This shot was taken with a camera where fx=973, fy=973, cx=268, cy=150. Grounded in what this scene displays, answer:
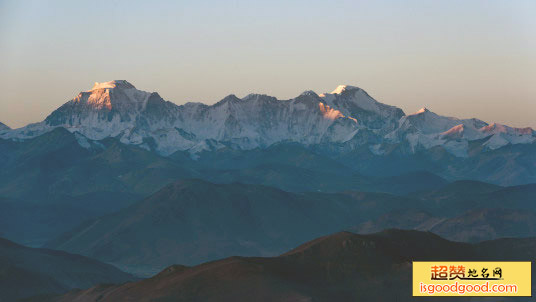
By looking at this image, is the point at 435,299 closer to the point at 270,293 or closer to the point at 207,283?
the point at 270,293

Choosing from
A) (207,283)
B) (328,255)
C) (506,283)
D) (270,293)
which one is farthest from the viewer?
(328,255)

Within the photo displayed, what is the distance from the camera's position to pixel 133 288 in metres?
194

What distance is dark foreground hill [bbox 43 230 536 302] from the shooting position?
175500 millimetres

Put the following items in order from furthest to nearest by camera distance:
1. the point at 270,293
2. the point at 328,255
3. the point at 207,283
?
the point at 328,255, the point at 207,283, the point at 270,293

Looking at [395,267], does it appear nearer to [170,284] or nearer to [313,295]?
[313,295]

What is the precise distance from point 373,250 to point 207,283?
35853 mm

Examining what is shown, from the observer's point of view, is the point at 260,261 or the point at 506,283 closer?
the point at 506,283

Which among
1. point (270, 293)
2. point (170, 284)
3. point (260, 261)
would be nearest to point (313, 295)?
point (270, 293)

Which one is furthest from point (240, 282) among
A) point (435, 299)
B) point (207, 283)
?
point (435, 299)

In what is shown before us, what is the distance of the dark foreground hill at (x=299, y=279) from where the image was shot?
175500 millimetres

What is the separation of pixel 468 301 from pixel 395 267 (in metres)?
17.2

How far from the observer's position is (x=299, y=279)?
598ft

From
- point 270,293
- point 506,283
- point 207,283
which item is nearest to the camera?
point 506,283

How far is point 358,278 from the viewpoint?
186m
